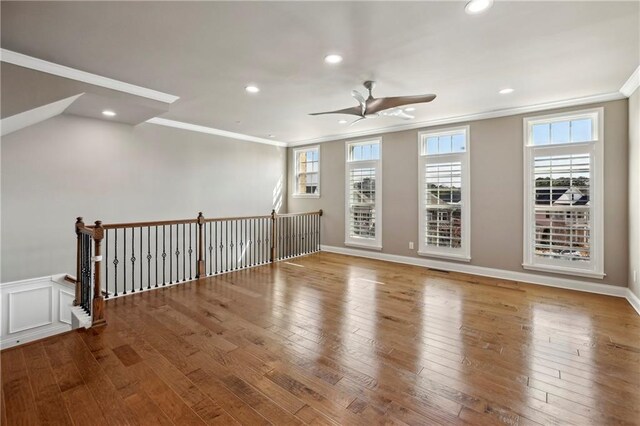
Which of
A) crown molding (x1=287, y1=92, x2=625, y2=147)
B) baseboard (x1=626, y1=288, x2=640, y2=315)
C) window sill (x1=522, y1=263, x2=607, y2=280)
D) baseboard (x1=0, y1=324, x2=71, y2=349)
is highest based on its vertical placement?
crown molding (x1=287, y1=92, x2=625, y2=147)

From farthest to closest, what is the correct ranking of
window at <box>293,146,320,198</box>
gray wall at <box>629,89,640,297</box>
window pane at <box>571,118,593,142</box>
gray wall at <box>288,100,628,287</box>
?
window at <box>293,146,320,198</box> → window pane at <box>571,118,593,142</box> → gray wall at <box>288,100,628,287</box> → gray wall at <box>629,89,640,297</box>

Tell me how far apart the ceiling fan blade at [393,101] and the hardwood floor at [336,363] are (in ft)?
7.77

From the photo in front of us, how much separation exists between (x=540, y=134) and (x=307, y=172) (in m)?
4.93

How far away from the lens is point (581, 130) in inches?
174

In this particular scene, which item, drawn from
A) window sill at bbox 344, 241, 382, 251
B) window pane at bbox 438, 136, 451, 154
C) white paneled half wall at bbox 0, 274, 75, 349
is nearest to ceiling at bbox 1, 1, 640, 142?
window pane at bbox 438, 136, 451, 154

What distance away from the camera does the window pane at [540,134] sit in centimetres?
468

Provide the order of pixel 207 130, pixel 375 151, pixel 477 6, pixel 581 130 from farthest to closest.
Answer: pixel 375 151 < pixel 207 130 < pixel 581 130 < pixel 477 6

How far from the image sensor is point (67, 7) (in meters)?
2.32

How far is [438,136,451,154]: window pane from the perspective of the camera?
5.62 m

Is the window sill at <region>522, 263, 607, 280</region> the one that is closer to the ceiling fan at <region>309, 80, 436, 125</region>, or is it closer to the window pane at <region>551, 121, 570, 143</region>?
the window pane at <region>551, 121, 570, 143</region>

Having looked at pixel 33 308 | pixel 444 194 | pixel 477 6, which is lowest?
pixel 33 308

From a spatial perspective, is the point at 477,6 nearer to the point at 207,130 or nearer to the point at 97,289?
the point at 97,289

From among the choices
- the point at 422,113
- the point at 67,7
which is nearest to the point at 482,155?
the point at 422,113

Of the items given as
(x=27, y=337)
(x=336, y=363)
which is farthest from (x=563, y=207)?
(x=27, y=337)
